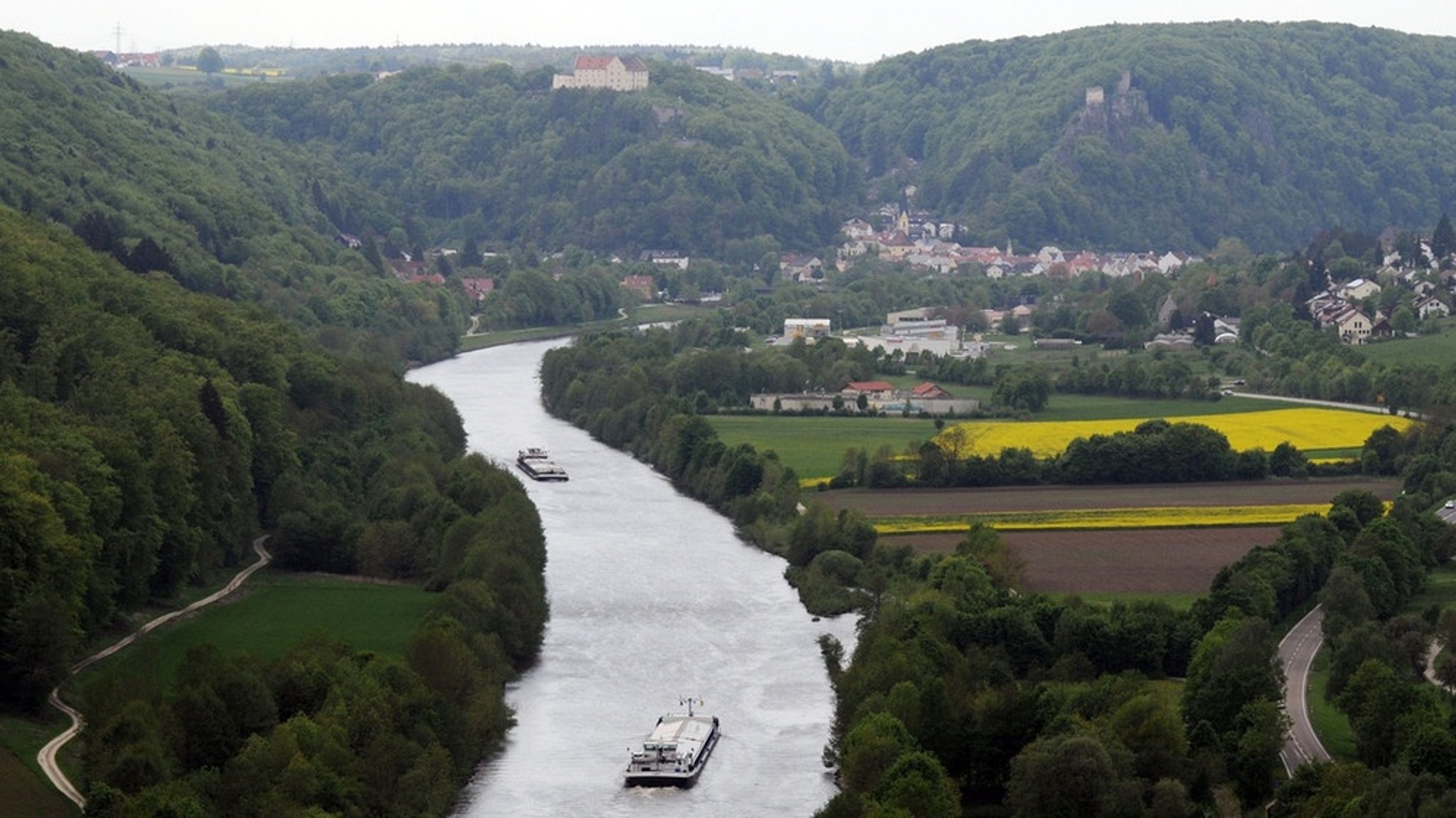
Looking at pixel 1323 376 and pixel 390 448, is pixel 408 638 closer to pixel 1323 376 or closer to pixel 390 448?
pixel 390 448

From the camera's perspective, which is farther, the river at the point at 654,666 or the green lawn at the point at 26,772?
the river at the point at 654,666

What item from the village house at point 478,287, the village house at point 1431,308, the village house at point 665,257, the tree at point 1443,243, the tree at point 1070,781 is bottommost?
the village house at point 665,257

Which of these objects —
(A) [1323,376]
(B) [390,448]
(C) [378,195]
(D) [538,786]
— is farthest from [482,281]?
(D) [538,786]

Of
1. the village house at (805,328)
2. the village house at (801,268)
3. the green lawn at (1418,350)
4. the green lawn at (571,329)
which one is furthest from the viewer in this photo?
the village house at (801,268)

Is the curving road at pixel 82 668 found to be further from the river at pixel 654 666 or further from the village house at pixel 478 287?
the village house at pixel 478 287

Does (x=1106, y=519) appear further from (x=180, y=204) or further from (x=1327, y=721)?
(x=180, y=204)

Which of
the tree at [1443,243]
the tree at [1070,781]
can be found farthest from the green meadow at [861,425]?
the tree at [1443,243]
